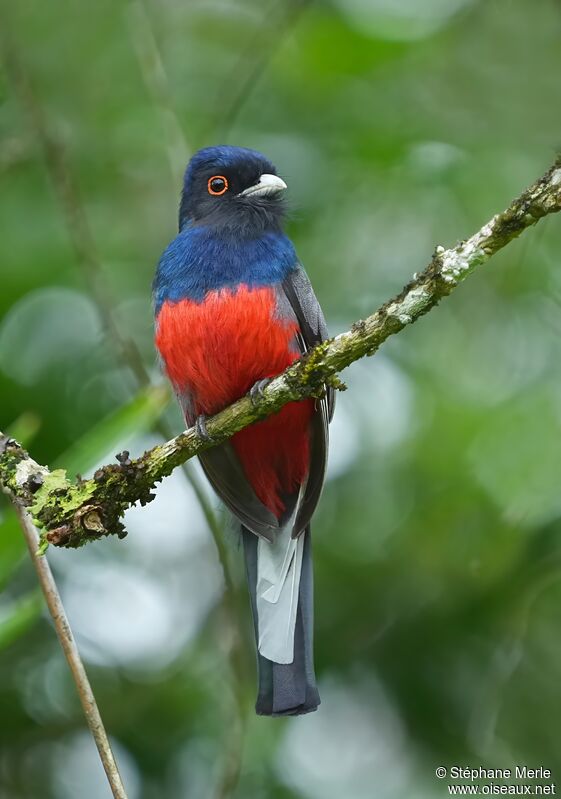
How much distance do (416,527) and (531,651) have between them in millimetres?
856

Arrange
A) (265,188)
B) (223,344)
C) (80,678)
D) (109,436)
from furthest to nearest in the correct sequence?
(265,188)
(223,344)
(109,436)
(80,678)

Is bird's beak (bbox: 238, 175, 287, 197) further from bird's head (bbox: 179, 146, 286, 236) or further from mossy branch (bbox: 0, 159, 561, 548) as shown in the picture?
mossy branch (bbox: 0, 159, 561, 548)

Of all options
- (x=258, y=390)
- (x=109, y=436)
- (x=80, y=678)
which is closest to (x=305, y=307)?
(x=258, y=390)

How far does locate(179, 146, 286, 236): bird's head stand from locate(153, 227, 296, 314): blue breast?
13 cm

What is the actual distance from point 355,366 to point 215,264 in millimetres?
2555

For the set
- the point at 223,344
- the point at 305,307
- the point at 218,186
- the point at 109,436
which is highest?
the point at 218,186

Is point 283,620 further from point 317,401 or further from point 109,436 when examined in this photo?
point 109,436

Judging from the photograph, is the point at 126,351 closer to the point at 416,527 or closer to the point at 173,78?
the point at 416,527

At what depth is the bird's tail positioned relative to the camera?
405cm

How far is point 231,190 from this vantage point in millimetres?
4809

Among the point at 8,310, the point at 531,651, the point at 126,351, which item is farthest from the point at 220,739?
the point at 8,310

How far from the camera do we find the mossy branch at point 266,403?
2973 millimetres

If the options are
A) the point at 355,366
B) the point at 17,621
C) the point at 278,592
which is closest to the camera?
the point at 17,621

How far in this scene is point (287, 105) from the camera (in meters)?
6.87
